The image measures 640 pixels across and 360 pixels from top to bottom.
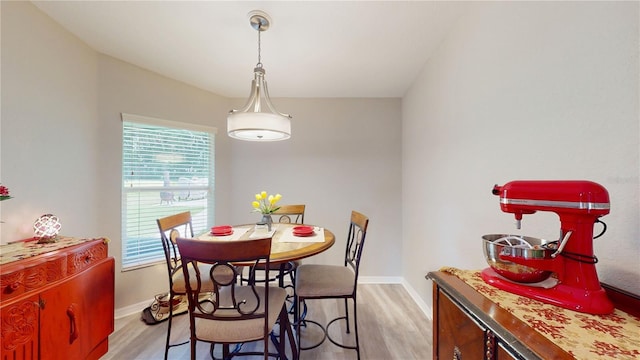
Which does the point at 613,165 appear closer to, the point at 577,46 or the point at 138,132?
the point at 577,46

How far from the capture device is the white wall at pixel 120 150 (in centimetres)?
154

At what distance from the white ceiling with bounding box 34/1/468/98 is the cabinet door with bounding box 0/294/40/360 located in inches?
73.6

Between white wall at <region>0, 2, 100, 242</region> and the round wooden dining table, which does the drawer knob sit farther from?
the round wooden dining table

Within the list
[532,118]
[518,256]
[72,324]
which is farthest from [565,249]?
[72,324]

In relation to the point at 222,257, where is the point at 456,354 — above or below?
below

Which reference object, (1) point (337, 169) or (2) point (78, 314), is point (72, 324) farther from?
(1) point (337, 169)

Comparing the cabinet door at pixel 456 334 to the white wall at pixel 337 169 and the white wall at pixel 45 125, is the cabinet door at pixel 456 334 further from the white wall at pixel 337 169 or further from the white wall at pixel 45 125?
the white wall at pixel 45 125

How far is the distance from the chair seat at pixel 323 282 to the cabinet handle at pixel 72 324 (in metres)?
1.36

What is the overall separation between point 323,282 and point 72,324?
1.56 metres

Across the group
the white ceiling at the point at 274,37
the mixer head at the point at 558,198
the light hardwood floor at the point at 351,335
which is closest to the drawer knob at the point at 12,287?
the light hardwood floor at the point at 351,335

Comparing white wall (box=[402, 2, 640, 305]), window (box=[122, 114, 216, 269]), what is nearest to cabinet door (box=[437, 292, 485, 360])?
white wall (box=[402, 2, 640, 305])

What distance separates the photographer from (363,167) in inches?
120

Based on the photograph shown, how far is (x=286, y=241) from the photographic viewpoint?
66.0 inches

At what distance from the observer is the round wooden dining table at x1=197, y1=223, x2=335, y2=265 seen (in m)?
1.40
